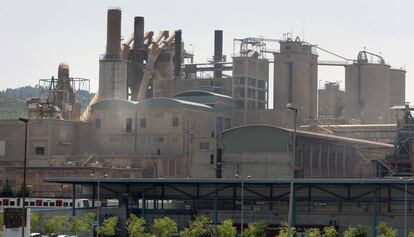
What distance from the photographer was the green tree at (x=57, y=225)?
86125 mm

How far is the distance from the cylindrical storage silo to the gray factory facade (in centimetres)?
16

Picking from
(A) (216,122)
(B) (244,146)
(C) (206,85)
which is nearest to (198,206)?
(B) (244,146)

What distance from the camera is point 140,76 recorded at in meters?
162

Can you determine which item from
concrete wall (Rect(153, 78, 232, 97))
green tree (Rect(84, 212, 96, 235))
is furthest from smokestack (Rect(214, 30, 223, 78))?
green tree (Rect(84, 212, 96, 235))

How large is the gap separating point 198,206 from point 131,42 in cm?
6331

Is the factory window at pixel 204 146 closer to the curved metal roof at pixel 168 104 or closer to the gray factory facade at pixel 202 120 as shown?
the gray factory facade at pixel 202 120

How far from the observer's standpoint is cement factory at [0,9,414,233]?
94.3m

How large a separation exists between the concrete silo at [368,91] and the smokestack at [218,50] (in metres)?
21.1

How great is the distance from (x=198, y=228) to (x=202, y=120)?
207 ft

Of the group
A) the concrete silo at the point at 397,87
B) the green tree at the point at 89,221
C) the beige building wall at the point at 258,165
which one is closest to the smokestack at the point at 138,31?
the beige building wall at the point at 258,165

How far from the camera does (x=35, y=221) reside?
8688 cm

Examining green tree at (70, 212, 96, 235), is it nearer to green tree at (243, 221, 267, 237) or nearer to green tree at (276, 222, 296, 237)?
green tree at (243, 221, 267, 237)

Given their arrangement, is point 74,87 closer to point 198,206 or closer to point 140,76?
point 140,76

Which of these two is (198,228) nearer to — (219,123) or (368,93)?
(219,123)
